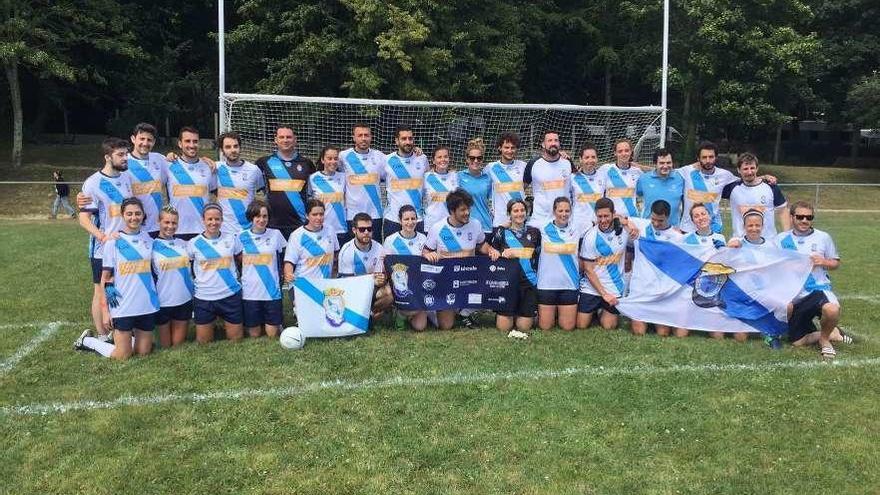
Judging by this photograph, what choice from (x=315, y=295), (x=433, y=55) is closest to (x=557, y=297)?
(x=315, y=295)

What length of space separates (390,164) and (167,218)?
2.44m

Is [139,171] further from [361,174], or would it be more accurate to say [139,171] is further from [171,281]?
[361,174]

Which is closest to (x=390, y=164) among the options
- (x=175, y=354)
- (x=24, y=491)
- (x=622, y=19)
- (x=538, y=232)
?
(x=538, y=232)

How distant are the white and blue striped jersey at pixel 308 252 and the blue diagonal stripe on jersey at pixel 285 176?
0.57 m

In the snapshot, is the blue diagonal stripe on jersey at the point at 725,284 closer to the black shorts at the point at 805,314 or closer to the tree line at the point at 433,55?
the black shorts at the point at 805,314

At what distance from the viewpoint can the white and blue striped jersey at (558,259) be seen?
21.6 ft

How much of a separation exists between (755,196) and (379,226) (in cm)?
412

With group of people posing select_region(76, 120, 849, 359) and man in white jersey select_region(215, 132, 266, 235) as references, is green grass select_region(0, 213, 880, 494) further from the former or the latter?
man in white jersey select_region(215, 132, 266, 235)

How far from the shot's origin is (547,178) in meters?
7.22

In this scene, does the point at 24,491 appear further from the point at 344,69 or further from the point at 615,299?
the point at 344,69

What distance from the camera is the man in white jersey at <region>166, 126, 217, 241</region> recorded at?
6.56 metres

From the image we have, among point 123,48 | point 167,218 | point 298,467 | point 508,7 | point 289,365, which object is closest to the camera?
point 298,467

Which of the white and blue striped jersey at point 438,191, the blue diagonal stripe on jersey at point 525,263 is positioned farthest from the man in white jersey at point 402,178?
the blue diagonal stripe on jersey at point 525,263

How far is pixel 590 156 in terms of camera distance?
7.27 meters
